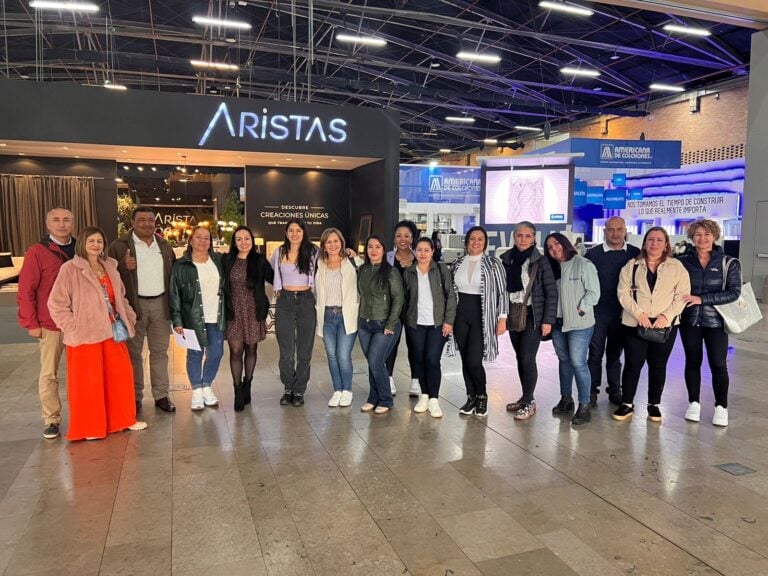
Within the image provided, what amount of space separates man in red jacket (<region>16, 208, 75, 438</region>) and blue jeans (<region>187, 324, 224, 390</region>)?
88 centimetres

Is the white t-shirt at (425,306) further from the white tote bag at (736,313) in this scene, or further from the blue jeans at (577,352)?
the white tote bag at (736,313)

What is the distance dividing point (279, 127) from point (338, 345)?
5963 mm

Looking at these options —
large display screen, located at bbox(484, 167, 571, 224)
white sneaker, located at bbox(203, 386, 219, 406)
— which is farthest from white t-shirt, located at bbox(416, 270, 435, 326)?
large display screen, located at bbox(484, 167, 571, 224)

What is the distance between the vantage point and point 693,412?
4.05 meters

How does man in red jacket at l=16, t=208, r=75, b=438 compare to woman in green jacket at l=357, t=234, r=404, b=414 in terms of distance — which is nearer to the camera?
man in red jacket at l=16, t=208, r=75, b=438

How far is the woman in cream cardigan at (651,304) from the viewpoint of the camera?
3.84 meters

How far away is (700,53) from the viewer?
1566 cm

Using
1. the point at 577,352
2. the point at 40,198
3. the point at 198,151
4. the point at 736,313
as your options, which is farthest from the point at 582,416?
the point at 40,198

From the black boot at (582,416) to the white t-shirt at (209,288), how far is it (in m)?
2.69

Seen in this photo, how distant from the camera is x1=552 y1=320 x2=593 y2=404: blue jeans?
4004 millimetres

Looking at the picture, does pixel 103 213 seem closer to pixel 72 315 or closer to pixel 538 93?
pixel 72 315

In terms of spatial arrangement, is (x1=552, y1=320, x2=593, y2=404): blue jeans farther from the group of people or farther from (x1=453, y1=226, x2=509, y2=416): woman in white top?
(x1=453, y1=226, x2=509, y2=416): woman in white top

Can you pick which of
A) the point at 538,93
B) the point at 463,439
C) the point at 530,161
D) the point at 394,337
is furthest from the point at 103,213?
the point at 538,93

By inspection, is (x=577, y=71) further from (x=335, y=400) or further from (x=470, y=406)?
(x=335, y=400)
